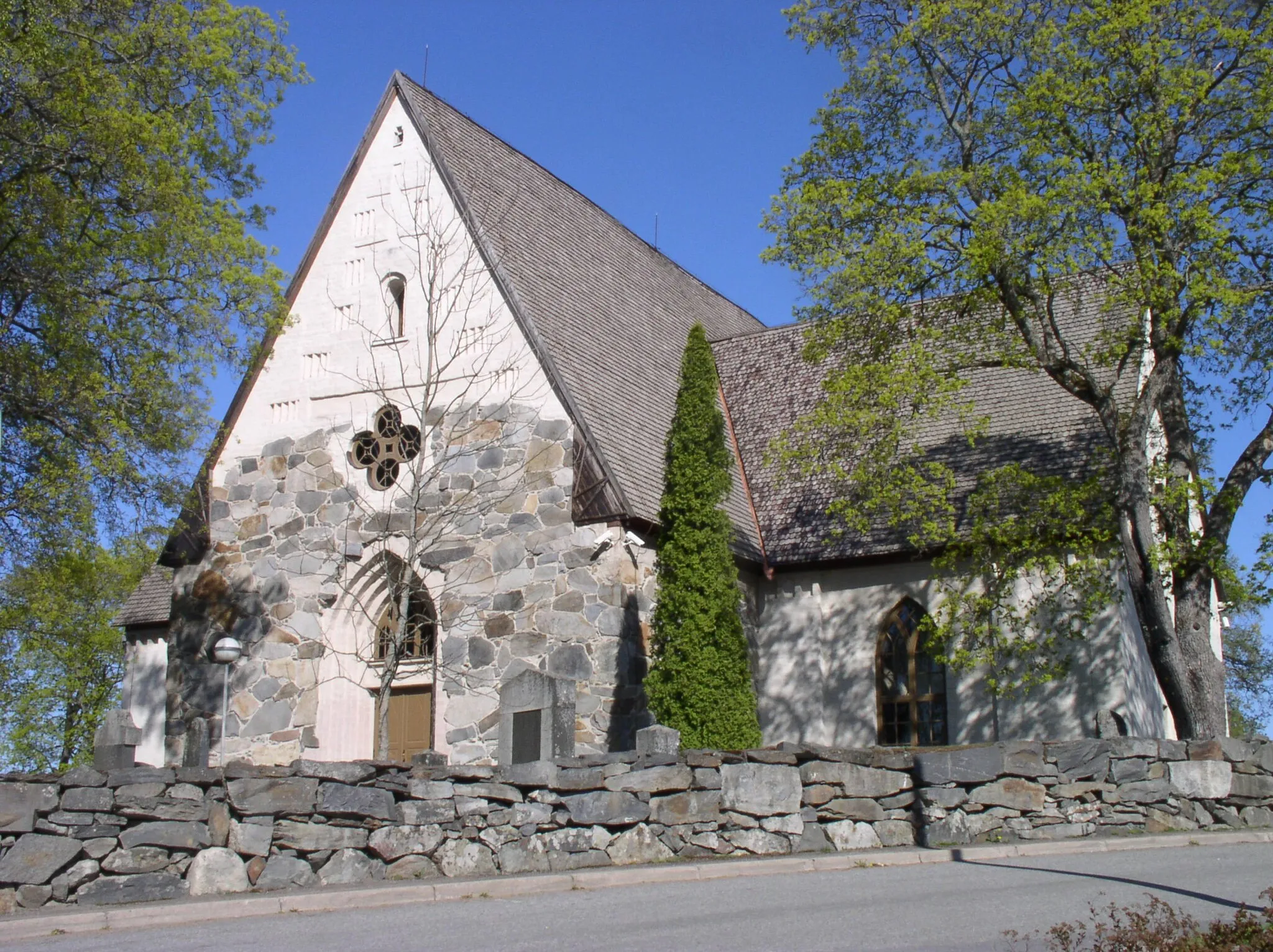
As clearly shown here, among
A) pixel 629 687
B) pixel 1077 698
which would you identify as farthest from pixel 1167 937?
pixel 1077 698

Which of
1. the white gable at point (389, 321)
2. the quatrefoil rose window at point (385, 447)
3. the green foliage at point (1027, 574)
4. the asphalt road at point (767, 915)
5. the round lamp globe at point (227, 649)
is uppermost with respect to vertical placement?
the white gable at point (389, 321)

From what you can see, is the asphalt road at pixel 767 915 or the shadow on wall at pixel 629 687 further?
the shadow on wall at pixel 629 687

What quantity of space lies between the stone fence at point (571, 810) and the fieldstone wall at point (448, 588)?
340 cm

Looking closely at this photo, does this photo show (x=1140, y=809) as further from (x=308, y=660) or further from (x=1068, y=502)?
(x=308, y=660)

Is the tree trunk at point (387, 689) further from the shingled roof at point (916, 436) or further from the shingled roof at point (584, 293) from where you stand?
the shingled roof at point (916, 436)

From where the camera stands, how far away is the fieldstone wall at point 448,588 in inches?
594

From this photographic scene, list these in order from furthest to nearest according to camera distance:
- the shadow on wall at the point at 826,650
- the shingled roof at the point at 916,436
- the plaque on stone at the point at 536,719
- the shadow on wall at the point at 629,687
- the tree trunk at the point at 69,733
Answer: the tree trunk at the point at 69,733 → the shadow on wall at the point at 826,650 → the shingled roof at the point at 916,436 → the shadow on wall at the point at 629,687 → the plaque on stone at the point at 536,719

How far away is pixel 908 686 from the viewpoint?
57.1ft

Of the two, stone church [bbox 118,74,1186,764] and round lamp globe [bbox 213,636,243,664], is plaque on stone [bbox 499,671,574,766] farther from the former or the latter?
round lamp globe [bbox 213,636,243,664]

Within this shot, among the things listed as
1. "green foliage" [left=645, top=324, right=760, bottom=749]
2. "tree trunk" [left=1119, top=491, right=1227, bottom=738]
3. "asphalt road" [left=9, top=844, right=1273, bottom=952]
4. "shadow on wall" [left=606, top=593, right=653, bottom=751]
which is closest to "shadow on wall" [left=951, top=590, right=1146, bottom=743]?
"tree trunk" [left=1119, top=491, right=1227, bottom=738]

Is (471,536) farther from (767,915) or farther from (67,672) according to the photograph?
(67,672)

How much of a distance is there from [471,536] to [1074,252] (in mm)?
8031

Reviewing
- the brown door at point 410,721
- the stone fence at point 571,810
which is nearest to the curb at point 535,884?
the stone fence at point 571,810

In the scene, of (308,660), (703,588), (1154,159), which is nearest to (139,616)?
(308,660)
